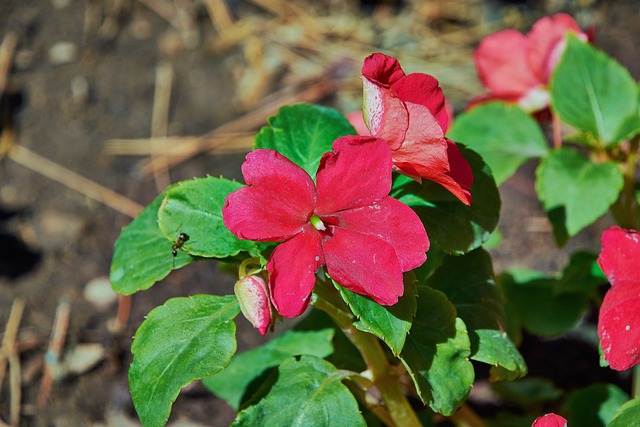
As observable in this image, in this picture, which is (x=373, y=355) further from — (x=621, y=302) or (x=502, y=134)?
(x=502, y=134)

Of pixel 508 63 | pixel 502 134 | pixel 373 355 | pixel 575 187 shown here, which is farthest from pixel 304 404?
pixel 508 63

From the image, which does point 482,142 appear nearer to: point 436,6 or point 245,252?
point 245,252

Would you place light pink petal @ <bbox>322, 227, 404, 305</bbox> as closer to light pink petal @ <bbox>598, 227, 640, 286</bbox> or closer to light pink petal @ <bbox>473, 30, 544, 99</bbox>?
light pink petal @ <bbox>598, 227, 640, 286</bbox>

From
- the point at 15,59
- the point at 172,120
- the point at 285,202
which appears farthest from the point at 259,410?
the point at 15,59

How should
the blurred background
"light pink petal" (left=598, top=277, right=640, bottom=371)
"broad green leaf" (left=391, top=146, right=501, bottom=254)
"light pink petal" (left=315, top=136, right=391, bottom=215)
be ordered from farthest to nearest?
1. the blurred background
2. "broad green leaf" (left=391, top=146, right=501, bottom=254)
3. "light pink petal" (left=598, top=277, right=640, bottom=371)
4. "light pink petal" (left=315, top=136, right=391, bottom=215)

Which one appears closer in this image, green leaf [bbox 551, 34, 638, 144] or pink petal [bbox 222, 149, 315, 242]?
pink petal [bbox 222, 149, 315, 242]

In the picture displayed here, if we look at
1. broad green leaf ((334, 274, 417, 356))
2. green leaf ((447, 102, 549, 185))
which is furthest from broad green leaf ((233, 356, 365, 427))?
green leaf ((447, 102, 549, 185))
